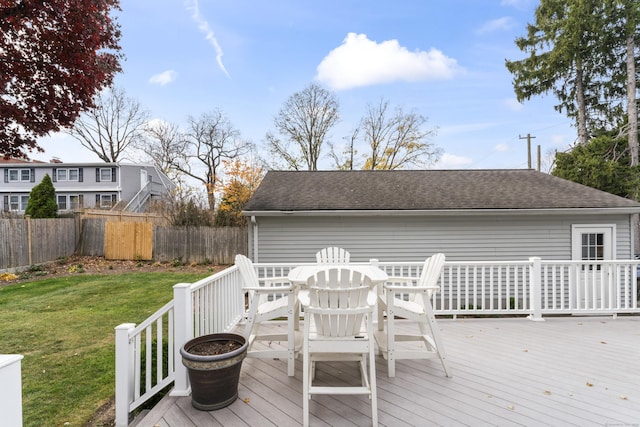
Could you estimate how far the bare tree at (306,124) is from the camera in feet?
65.1

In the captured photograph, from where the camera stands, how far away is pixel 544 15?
13.5 m

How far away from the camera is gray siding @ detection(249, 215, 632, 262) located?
786 cm

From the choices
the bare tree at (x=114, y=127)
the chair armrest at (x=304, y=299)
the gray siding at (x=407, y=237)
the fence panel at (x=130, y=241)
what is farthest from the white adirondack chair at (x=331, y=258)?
the bare tree at (x=114, y=127)

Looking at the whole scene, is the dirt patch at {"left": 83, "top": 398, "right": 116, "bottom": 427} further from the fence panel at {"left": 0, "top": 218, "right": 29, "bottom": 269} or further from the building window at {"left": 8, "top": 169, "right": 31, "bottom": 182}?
the building window at {"left": 8, "top": 169, "right": 31, "bottom": 182}

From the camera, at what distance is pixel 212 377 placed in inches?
101

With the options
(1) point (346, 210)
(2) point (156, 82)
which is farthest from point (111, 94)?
(1) point (346, 210)

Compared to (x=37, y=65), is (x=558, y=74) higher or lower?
higher

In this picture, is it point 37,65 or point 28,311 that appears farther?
point 28,311

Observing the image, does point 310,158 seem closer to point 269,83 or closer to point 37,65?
point 269,83

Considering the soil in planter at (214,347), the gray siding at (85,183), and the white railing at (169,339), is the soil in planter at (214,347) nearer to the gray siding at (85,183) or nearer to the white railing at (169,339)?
the white railing at (169,339)

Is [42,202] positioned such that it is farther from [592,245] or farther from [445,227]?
[592,245]

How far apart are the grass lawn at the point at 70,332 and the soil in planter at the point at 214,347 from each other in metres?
1.16

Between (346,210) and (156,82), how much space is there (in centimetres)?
1261

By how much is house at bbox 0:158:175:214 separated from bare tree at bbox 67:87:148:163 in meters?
2.11
